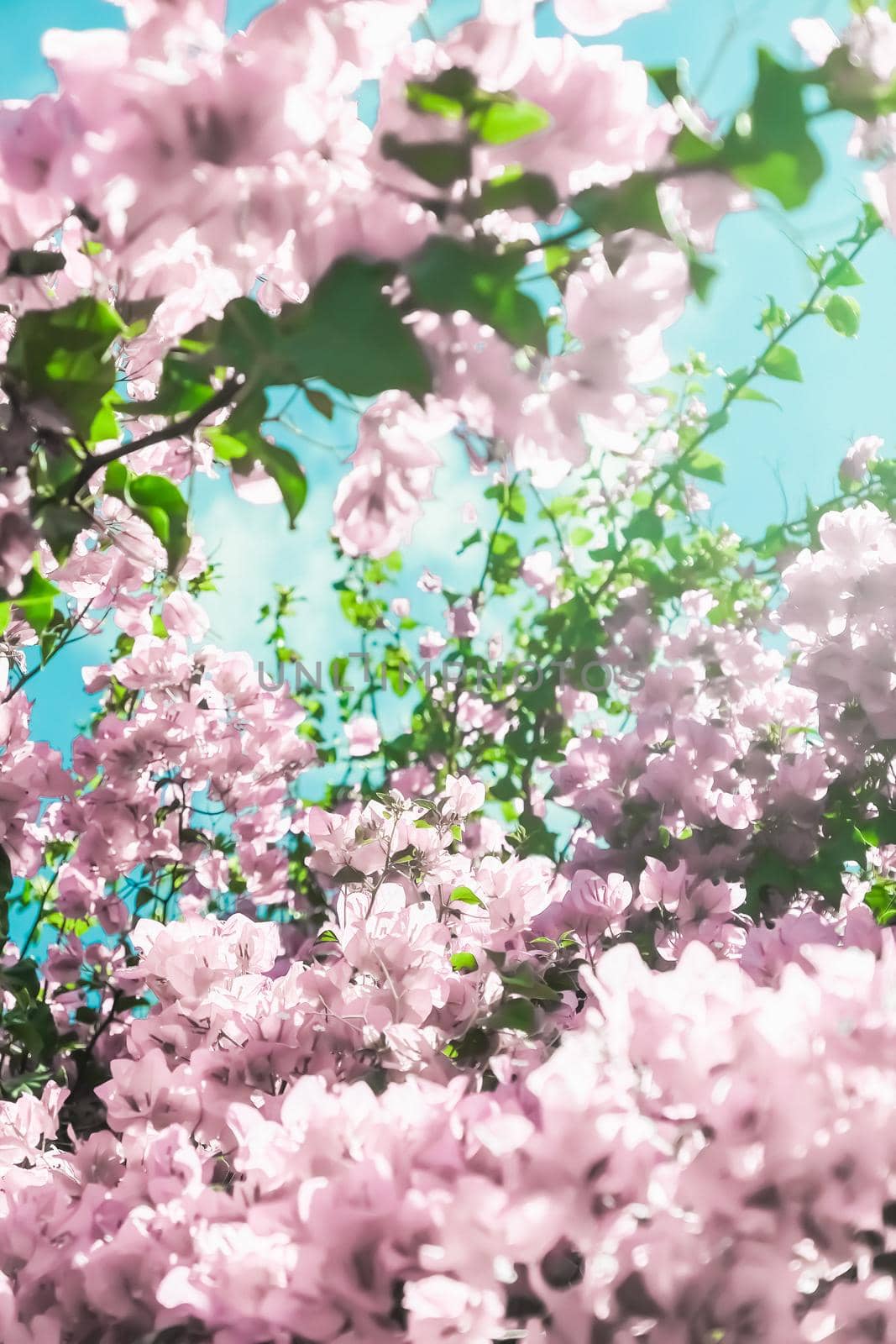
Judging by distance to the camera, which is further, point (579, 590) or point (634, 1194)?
point (579, 590)

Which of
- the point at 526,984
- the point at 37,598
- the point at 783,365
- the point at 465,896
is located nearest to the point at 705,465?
the point at 783,365

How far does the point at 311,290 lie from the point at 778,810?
1.84m

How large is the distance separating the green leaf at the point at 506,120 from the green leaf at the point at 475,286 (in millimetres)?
84

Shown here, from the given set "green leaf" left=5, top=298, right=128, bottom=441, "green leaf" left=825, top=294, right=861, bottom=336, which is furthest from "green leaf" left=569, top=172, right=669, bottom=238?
"green leaf" left=825, top=294, right=861, bottom=336

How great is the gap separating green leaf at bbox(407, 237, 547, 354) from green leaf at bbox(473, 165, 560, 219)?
4 cm

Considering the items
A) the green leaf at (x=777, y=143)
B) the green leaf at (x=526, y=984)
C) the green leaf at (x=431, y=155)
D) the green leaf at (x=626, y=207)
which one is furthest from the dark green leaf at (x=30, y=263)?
the green leaf at (x=526, y=984)

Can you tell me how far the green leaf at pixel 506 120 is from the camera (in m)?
0.75

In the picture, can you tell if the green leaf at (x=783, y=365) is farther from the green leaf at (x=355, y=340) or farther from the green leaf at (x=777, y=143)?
the green leaf at (x=355, y=340)

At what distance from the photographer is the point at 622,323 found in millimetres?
848

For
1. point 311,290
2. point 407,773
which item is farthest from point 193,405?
point 407,773

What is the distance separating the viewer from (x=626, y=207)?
777 mm

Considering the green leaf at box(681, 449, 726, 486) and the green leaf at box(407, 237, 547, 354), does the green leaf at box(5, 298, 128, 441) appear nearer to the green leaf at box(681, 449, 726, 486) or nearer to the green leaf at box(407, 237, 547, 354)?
the green leaf at box(407, 237, 547, 354)

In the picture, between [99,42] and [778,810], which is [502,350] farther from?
[778,810]

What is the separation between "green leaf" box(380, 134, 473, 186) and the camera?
0.76 metres
